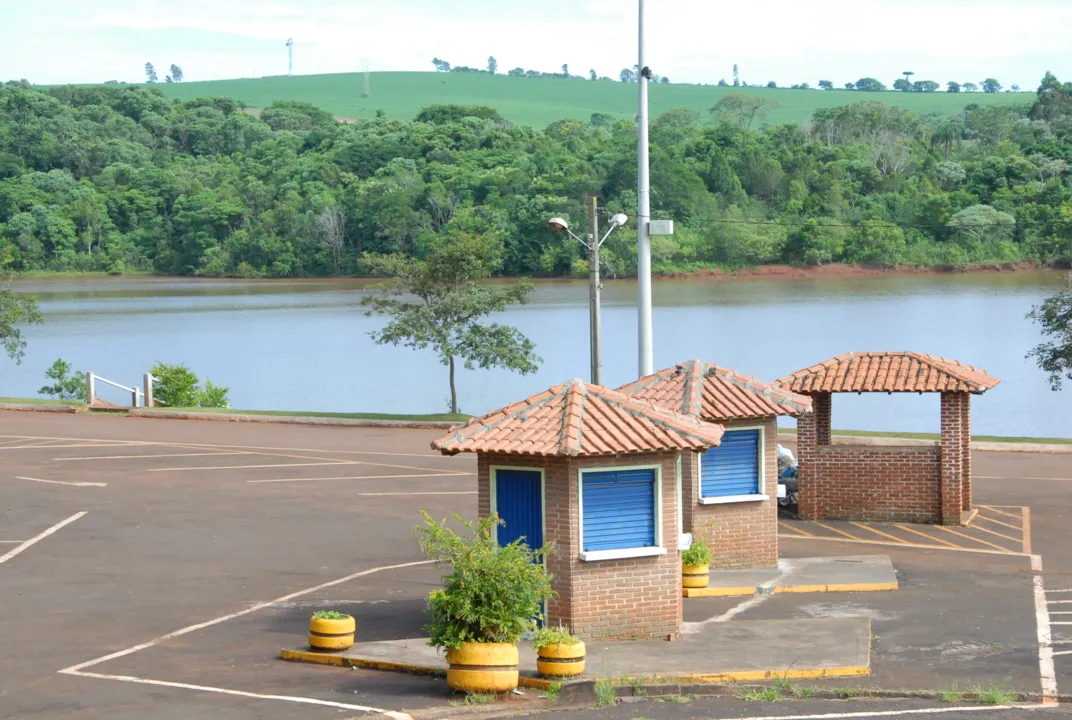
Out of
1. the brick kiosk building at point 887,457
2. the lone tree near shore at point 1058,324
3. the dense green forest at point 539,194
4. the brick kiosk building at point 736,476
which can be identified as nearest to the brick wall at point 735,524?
the brick kiosk building at point 736,476

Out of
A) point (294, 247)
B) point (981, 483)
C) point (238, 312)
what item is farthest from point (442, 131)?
point (981, 483)

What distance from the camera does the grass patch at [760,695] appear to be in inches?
513

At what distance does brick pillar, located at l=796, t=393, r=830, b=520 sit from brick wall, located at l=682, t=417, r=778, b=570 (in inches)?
177

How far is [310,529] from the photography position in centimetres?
2331

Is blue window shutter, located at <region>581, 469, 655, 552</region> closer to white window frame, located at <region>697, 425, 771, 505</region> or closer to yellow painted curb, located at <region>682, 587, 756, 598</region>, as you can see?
yellow painted curb, located at <region>682, 587, 756, 598</region>

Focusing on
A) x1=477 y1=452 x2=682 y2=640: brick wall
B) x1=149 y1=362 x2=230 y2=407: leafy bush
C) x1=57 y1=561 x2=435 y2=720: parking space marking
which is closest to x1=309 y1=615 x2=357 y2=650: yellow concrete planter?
x1=57 y1=561 x2=435 y2=720: parking space marking

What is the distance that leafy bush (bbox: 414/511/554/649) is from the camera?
13352mm

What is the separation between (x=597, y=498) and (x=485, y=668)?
2504mm

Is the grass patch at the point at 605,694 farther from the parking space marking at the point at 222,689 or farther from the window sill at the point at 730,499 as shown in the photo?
the window sill at the point at 730,499

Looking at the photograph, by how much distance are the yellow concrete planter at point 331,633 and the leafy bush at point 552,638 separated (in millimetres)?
2227

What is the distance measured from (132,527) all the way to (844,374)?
1233cm

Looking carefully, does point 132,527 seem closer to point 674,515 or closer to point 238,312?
point 674,515

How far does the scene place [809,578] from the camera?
61.5 feet

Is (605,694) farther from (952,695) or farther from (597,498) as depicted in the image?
(952,695)
